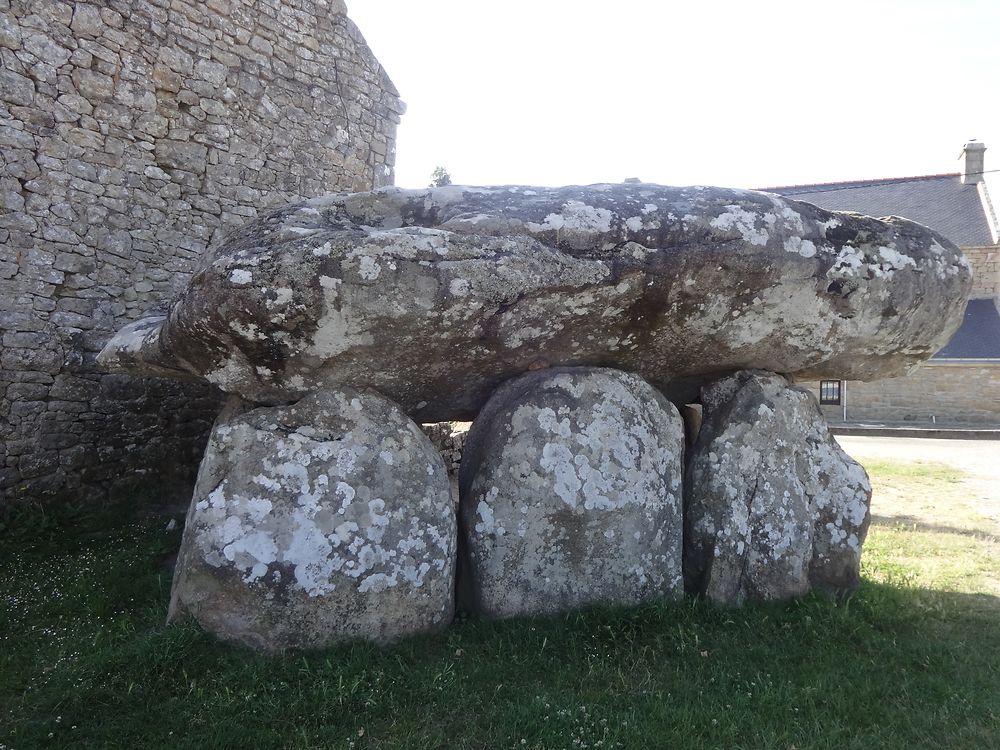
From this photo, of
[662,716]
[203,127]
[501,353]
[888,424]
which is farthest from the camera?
[888,424]

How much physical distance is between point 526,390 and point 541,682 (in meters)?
1.56

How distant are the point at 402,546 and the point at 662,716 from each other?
1398 mm

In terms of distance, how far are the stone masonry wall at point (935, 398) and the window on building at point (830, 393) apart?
23cm

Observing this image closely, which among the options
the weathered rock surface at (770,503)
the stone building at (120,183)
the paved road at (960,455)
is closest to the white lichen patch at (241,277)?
the weathered rock surface at (770,503)

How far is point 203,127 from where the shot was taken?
6852mm

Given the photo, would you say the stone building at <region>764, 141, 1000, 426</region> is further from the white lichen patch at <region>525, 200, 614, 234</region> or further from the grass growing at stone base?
the white lichen patch at <region>525, 200, 614, 234</region>

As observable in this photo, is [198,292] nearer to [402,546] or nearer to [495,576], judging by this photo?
[402,546]

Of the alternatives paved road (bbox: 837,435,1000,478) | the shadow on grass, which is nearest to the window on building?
paved road (bbox: 837,435,1000,478)

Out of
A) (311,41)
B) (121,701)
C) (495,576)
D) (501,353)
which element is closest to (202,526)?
(121,701)

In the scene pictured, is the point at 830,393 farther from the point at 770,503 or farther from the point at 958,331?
the point at 770,503

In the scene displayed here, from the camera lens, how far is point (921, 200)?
24.5 meters

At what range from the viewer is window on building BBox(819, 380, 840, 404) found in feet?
72.4

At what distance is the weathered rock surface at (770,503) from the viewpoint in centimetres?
396

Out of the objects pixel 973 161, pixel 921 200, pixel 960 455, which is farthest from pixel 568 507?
pixel 973 161
